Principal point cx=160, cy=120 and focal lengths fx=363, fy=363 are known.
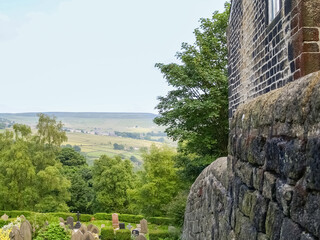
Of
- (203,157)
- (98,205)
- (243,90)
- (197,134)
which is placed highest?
(243,90)

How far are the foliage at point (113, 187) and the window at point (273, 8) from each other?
105 ft

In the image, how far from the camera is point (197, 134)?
18938 mm

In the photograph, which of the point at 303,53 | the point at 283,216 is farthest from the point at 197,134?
the point at 283,216

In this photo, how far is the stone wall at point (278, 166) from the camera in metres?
1.74

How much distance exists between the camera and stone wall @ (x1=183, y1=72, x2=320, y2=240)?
5.71 ft

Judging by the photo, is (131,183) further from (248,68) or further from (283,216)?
(283,216)

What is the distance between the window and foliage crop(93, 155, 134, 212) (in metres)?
32.2

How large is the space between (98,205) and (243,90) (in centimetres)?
3242

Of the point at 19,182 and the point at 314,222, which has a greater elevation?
the point at 314,222

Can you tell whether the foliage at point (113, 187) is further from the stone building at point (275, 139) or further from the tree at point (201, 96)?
the stone building at point (275, 139)

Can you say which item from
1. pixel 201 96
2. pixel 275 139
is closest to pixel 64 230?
pixel 201 96

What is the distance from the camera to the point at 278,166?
221 centimetres

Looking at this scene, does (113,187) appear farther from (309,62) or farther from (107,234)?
(309,62)

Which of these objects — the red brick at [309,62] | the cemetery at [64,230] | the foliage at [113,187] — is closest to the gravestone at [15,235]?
the cemetery at [64,230]
